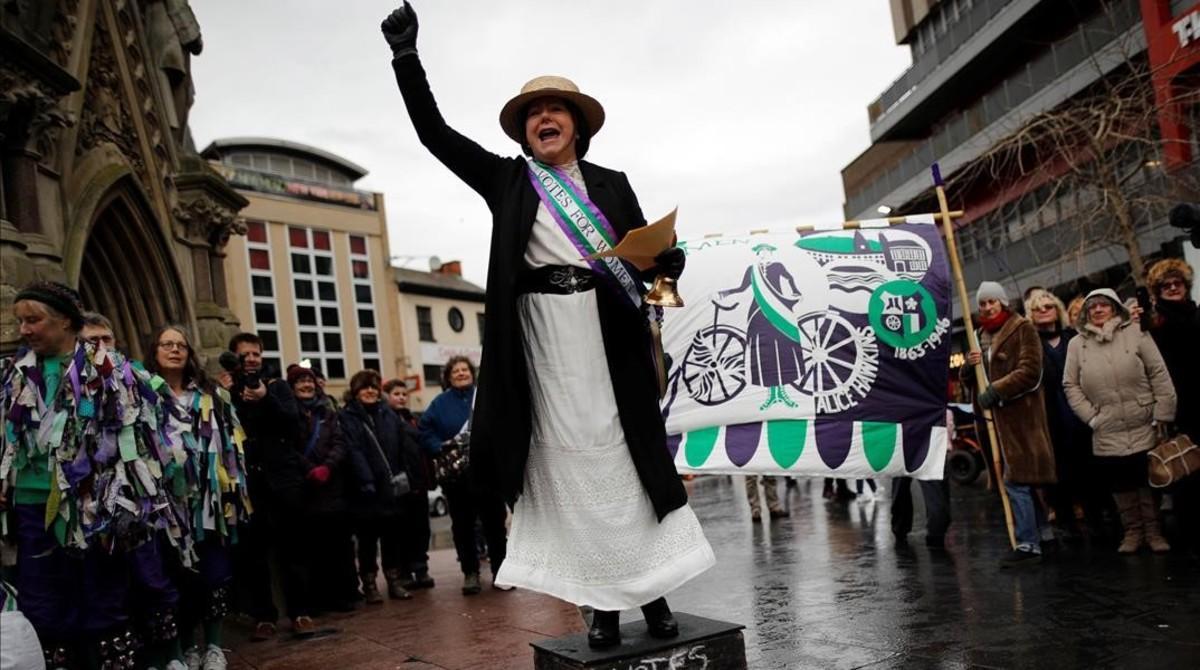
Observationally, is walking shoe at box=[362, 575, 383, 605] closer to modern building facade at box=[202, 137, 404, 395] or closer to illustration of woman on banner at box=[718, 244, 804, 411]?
illustration of woman on banner at box=[718, 244, 804, 411]

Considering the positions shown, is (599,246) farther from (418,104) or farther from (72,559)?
(72,559)

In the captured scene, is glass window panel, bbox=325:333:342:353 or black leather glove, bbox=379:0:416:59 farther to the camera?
glass window panel, bbox=325:333:342:353

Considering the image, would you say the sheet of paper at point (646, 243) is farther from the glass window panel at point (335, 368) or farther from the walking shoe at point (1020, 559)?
the glass window panel at point (335, 368)

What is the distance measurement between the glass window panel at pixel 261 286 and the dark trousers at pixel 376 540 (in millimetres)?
36642

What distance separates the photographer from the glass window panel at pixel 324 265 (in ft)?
147

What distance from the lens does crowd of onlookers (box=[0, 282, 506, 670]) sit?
13.1 feet

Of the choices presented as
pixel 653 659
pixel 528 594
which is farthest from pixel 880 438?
pixel 653 659

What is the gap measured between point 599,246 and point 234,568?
4.30 meters

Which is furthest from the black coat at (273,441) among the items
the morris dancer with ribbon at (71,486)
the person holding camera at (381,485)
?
the morris dancer with ribbon at (71,486)

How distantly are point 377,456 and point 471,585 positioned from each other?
130 centimetres

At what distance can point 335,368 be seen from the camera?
44531mm

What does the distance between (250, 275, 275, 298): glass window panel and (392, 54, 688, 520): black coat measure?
4101cm

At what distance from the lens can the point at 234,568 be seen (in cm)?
639

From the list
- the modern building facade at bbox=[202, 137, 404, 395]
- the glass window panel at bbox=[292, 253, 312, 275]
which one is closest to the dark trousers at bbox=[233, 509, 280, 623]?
the modern building facade at bbox=[202, 137, 404, 395]
